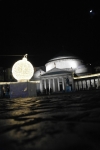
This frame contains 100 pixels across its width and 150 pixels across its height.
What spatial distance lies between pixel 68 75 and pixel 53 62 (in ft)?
44.1

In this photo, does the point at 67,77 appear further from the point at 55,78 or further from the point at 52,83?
the point at 52,83

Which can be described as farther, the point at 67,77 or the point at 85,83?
the point at 85,83

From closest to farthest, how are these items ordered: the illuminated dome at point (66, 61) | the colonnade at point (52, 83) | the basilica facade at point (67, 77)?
the basilica facade at point (67, 77)
the colonnade at point (52, 83)
the illuminated dome at point (66, 61)

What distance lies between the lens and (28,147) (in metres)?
1.05

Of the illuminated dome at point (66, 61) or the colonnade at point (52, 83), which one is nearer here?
the colonnade at point (52, 83)

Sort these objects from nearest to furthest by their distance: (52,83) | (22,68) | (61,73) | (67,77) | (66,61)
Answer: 1. (22,68)
2. (61,73)
3. (67,77)
4. (52,83)
5. (66,61)

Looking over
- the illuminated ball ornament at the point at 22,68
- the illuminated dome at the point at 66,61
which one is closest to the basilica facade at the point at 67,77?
the illuminated dome at the point at 66,61

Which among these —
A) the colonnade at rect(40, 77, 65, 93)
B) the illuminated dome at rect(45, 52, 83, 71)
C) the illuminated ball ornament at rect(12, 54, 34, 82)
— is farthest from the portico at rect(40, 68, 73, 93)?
the illuminated ball ornament at rect(12, 54, 34, 82)

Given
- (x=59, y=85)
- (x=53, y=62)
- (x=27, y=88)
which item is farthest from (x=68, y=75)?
(x=27, y=88)

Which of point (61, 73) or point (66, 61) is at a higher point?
point (66, 61)

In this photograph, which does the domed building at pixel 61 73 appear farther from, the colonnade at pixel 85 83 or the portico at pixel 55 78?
the colonnade at pixel 85 83

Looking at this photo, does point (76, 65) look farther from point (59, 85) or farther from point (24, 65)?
point (24, 65)

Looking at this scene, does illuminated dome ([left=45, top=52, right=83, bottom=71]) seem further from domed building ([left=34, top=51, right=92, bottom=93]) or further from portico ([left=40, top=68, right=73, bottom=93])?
portico ([left=40, top=68, right=73, bottom=93])

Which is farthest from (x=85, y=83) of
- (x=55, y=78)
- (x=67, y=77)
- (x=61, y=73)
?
(x=55, y=78)
